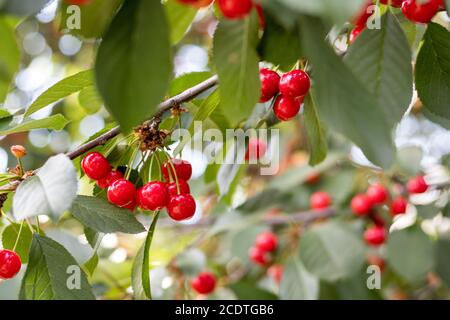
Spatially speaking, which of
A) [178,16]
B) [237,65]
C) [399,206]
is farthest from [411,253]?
[237,65]

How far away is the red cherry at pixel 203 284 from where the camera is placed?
2.36 metres

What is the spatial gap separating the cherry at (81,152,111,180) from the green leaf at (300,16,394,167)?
0.59 meters

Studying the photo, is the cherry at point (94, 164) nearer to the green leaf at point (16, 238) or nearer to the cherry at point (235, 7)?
the green leaf at point (16, 238)

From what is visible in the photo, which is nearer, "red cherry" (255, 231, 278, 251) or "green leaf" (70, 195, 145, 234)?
"green leaf" (70, 195, 145, 234)

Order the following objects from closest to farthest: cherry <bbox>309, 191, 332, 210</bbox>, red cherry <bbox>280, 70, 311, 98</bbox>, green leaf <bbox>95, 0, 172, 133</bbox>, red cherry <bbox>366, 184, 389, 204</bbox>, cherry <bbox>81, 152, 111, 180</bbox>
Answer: green leaf <bbox>95, 0, 172, 133</bbox>, red cherry <bbox>280, 70, 311, 98</bbox>, cherry <bbox>81, 152, 111, 180</bbox>, red cherry <bbox>366, 184, 389, 204</bbox>, cherry <bbox>309, 191, 332, 210</bbox>

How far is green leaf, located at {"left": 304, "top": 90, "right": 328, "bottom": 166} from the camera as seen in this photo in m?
1.20

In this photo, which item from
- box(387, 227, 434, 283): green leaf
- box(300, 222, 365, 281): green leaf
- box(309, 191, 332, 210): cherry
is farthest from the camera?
box(309, 191, 332, 210): cherry

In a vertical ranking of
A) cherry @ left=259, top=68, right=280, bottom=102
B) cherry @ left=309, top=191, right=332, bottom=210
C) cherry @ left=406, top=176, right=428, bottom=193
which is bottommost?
cherry @ left=309, top=191, right=332, bottom=210

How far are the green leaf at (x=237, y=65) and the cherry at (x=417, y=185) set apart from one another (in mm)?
1766

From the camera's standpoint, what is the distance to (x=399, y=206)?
2.50m

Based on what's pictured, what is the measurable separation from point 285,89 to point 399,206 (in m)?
1.60

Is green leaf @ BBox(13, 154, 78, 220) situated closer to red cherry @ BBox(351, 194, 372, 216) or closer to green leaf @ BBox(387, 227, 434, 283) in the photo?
green leaf @ BBox(387, 227, 434, 283)

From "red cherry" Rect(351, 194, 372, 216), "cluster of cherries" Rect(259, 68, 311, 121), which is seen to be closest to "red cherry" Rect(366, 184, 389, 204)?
"red cherry" Rect(351, 194, 372, 216)
